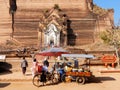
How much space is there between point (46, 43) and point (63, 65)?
101 ft

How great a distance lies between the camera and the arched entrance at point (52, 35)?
57.5m

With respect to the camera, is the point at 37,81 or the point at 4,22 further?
the point at 4,22

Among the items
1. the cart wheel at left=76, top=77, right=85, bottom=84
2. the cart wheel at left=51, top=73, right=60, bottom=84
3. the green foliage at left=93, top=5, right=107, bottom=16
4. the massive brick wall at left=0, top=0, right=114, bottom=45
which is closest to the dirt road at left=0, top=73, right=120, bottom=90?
the cart wheel at left=76, top=77, right=85, bottom=84

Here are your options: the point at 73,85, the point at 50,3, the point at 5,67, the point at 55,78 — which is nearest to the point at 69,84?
the point at 73,85

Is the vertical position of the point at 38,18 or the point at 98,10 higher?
the point at 98,10

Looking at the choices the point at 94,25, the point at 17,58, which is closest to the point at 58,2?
the point at 94,25

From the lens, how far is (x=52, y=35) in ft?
190

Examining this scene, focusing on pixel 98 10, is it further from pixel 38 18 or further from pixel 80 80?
pixel 80 80

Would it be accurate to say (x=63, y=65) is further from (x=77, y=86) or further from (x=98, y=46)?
(x=98, y=46)

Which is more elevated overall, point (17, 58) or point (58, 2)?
point (58, 2)

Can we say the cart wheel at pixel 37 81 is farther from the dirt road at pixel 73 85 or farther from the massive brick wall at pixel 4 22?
the massive brick wall at pixel 4 22

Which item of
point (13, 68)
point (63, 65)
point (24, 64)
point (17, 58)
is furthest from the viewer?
point (17, 58)

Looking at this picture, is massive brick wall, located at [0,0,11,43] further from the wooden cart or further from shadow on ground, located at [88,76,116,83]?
the wooden cart

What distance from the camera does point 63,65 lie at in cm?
2725
